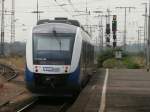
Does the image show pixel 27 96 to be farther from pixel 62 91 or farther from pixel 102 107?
pixel 102 107

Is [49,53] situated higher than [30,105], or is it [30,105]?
[49,53]

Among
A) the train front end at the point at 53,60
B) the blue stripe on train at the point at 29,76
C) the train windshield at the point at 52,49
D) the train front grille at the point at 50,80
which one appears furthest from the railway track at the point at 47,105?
the train windshield at the point at 52,49

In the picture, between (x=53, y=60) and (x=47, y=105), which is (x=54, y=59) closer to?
(x=53, y=60)

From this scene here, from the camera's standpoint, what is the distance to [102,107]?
18.2 m

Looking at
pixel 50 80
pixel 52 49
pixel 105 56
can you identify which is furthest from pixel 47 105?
pixel 105 56

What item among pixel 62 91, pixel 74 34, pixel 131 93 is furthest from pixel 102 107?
pixel 131 93

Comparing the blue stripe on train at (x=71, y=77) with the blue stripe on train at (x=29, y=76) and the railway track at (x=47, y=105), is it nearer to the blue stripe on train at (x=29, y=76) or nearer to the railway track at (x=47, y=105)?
the blue stripe on train at (x=29, y=76)

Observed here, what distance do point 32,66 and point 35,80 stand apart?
60 cm

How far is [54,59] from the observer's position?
21859mm

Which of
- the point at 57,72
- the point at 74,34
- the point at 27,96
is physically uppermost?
the point at 74,34

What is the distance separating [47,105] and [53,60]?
191cm

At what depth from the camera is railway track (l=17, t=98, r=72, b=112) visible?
20350 mm

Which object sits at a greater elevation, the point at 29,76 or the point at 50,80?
the point at 29,76

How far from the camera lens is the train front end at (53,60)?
2145 centimetres
